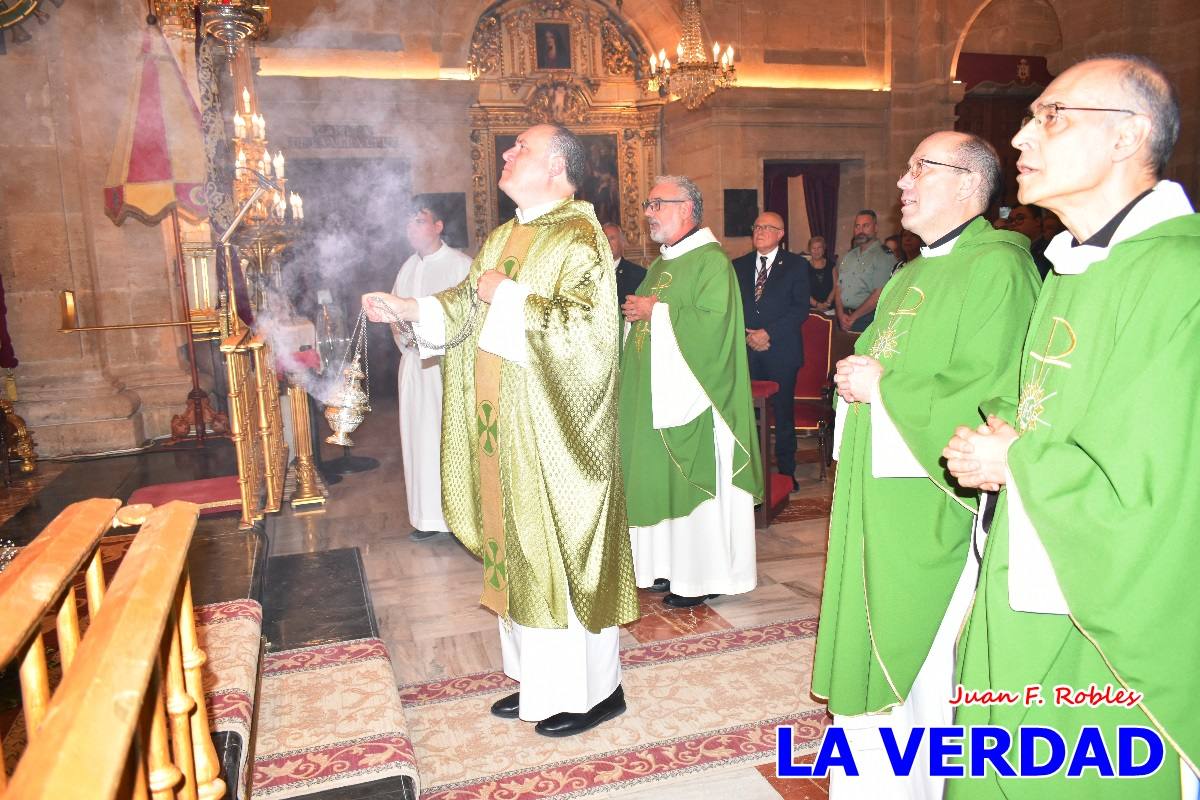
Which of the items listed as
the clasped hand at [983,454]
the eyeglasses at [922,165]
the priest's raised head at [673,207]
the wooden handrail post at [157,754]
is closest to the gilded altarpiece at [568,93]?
the priest's raised head at [673,207]

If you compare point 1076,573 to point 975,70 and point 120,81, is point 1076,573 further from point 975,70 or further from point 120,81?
point 975,70

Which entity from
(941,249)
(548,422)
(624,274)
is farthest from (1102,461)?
(624,274)

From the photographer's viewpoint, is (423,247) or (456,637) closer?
(456,637)

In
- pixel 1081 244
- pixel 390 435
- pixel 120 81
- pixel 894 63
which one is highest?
pixel 894 63

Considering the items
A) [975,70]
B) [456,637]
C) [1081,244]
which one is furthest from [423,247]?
[975,70]

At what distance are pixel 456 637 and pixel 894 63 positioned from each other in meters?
11.4

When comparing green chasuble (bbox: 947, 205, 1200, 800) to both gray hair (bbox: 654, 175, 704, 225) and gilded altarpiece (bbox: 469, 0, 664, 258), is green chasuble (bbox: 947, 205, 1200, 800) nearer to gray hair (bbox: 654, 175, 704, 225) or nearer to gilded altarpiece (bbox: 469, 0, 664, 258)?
gray hair (bbox: 654, 175, 704, 225)

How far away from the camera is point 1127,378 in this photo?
149 centimetres

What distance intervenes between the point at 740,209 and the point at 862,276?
3.97 meters

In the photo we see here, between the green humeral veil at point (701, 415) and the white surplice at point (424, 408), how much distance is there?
1.63 metres

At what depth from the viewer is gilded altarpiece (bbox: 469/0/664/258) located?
12055 mm

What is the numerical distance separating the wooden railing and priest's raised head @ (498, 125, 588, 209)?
1663 mm

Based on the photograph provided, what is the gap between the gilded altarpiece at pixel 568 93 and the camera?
12055 millimetres

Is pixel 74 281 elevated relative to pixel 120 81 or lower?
lower
